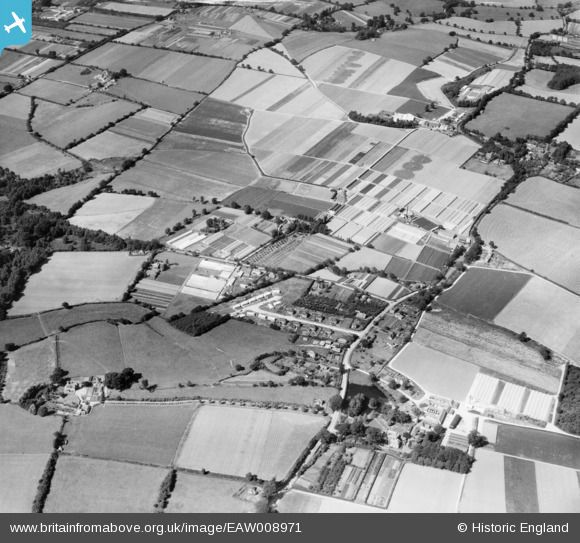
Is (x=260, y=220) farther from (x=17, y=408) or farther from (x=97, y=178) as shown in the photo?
(x=17, y=408)

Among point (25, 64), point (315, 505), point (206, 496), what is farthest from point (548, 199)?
point (25, 64)

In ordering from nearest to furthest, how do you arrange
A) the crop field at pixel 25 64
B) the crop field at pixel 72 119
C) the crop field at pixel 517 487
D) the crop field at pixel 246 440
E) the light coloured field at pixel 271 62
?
the crop field at pixel 517 487 < the crop field at pixel 246 440 < the crop field at pixel 72 119 < the light coloured field at pixel 271 62 < the crop field at pixel 25 64

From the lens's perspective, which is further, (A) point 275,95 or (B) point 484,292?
(A) point 275,95

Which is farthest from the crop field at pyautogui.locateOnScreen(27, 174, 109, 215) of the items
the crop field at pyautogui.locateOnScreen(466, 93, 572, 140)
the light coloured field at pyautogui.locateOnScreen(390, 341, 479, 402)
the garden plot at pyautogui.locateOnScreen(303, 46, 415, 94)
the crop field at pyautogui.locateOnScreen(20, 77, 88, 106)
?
the crop field at pyautogui.locateOnScreen(466, 93, 572, 140)

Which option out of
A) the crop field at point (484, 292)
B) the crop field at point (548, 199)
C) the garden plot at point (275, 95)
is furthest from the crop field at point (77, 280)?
the crop field at point (548, 199)

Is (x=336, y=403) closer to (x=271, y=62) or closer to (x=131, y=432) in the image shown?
(x=131, y=432)

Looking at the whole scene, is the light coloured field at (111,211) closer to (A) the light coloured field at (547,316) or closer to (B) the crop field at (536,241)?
(B) the crop field at (536,241)
